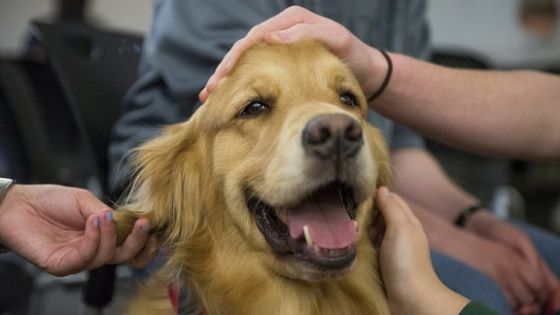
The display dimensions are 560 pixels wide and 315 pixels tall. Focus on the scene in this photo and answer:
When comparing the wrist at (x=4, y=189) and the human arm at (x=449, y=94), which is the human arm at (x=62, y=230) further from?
the human arm at (x=449, y=94)

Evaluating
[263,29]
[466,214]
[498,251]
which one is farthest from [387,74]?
[466,214]

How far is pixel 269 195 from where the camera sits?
118 cm

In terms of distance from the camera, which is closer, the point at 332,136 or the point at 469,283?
the point at 332,136

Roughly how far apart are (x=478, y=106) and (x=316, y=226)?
22.4 inches

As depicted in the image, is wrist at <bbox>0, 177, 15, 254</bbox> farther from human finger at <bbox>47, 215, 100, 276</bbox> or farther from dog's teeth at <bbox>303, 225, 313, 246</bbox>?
dog's teeth at <bbox>303, 225, 313, 246</bbox>

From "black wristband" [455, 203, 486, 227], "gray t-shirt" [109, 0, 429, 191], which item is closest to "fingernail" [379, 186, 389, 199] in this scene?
"gray t-shirt" [109, 0, 429, 191]

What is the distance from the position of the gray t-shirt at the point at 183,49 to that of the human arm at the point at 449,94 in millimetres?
239

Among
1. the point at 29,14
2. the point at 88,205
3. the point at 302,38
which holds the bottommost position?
the point at 29,14

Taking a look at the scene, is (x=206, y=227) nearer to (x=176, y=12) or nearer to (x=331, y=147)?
(x=331, y=147)

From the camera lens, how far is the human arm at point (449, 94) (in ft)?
4.26

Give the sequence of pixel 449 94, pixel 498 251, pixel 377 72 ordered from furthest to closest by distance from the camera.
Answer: pixel 498 251, pixel 449 94, pixel 377 72

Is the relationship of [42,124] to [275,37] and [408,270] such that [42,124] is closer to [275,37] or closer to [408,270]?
[275,37]

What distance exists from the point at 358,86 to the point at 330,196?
0.86ft

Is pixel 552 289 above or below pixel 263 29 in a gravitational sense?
below
